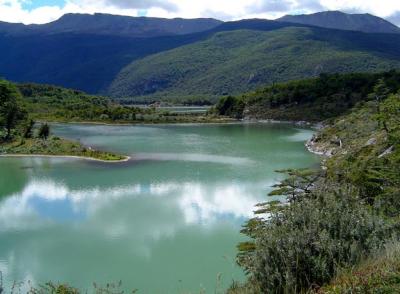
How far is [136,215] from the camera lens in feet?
95.1

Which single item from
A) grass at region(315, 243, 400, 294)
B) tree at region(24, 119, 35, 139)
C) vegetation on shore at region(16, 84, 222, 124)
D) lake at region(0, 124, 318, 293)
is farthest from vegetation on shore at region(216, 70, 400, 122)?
grass at region(315, 243, 400, 294)

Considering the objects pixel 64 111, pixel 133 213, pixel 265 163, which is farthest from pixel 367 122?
pixel 64 111

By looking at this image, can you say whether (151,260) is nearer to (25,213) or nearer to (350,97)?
(25,213)

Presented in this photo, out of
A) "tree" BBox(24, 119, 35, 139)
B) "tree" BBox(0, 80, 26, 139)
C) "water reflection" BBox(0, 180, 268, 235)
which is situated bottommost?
"water reflection" BBox(0, 180, 268, 235)

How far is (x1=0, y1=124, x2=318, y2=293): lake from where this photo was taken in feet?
63.8

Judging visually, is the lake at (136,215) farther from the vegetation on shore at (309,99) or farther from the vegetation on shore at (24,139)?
the vegetation on shore at (309,99)

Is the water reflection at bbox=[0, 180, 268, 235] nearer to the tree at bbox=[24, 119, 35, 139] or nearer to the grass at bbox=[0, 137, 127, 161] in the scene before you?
the grass at bbox=[0, 137, 127, 161]

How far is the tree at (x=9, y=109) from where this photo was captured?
6619 centimetres

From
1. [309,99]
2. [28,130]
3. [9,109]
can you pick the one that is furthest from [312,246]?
[309,99]

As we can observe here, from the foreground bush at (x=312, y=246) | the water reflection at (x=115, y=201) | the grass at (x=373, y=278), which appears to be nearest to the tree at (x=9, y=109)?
the water reflection at (x=115, y=201)

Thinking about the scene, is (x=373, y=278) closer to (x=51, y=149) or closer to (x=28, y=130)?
(x=51, y=149)

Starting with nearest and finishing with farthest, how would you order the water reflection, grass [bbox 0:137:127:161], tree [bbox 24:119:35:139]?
the water reflection, grass [bbox 0:137:127:161], tree [bbox 24:119:35:139]

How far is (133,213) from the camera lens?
96.8 ft

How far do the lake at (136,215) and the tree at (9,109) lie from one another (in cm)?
1625
